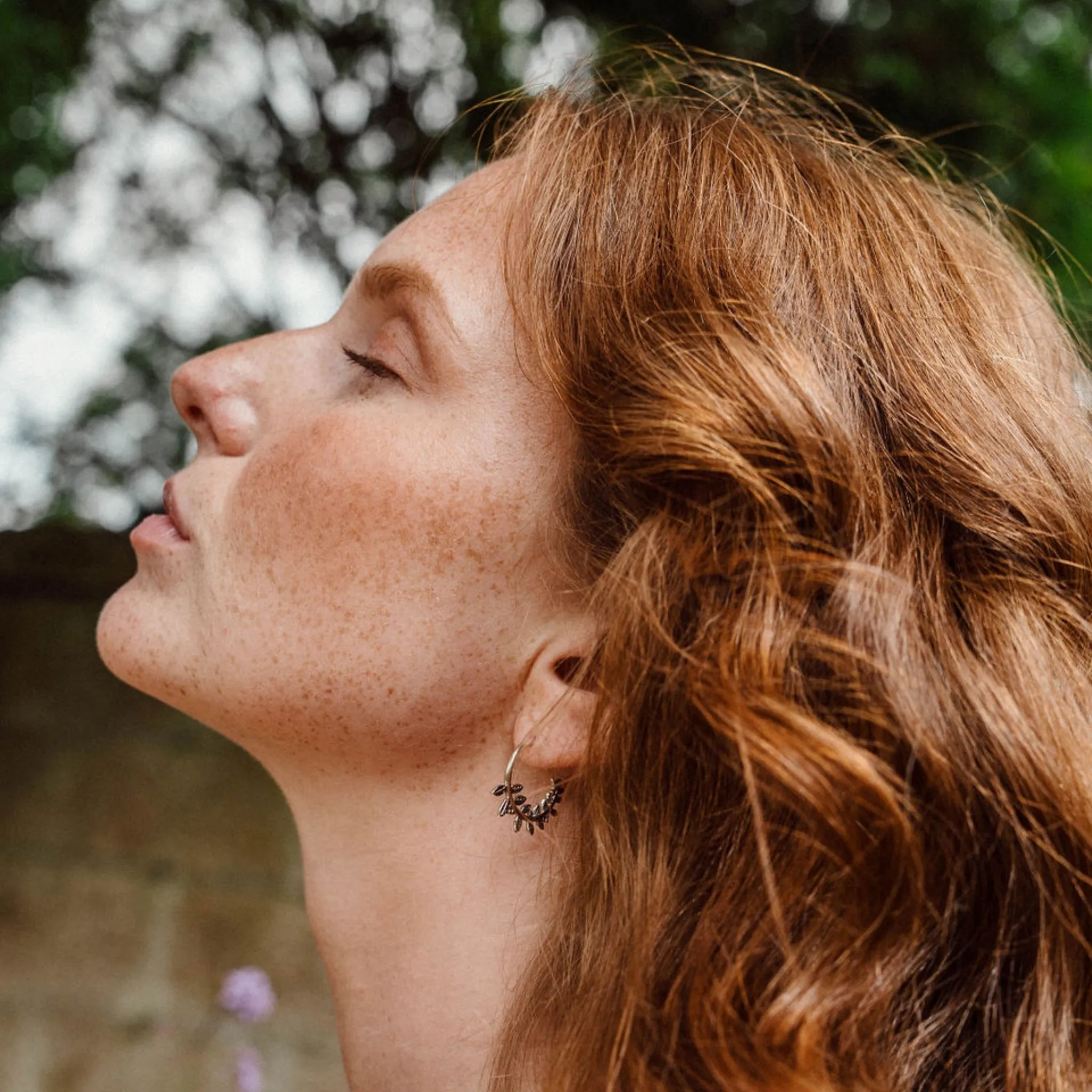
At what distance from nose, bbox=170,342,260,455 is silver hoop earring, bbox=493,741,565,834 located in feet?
1.66

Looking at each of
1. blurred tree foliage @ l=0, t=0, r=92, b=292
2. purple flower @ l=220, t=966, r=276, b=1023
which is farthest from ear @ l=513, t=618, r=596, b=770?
blurred tree foliage @ l=0, t=0, r=92, b=292

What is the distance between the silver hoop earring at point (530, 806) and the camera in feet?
3.66

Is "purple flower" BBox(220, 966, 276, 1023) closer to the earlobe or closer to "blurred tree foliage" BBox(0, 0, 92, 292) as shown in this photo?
the earlobe

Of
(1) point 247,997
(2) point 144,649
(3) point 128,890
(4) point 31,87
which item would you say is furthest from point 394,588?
(4) point 31,87

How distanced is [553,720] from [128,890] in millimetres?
1228

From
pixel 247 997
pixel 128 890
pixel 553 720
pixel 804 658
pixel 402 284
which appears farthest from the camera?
pixel 128 890

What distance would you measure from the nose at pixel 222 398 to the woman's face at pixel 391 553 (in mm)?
51

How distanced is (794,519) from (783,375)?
0.14 metres

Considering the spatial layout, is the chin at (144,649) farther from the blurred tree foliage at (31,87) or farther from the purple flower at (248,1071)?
the blurred tree foliage at (31,87)

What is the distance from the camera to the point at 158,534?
1273mm

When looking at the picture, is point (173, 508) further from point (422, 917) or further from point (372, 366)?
point (422, 917)

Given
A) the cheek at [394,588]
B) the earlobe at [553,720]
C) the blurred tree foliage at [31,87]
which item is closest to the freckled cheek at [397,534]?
the cheek at [394,588]

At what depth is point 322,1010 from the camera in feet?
6.23

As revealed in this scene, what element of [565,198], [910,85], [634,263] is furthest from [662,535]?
[910,85]
